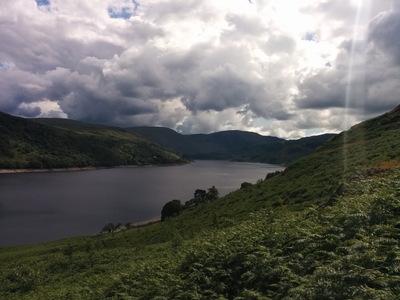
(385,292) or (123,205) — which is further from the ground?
(385,292)

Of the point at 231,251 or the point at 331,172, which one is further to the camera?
the point at 331,172

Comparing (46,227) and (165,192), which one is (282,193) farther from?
(165,192)

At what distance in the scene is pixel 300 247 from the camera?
36.1ft

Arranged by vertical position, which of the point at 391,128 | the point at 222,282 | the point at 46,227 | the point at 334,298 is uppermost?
the point at 391,128

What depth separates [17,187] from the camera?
146m

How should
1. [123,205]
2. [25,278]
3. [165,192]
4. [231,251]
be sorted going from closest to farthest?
[231,251], [25,278], [123,205], [165,192]

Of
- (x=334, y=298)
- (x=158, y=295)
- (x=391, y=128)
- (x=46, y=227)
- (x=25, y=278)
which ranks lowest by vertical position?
(x=46, y=227)

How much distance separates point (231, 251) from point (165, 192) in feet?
436

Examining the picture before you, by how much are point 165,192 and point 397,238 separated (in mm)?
136626

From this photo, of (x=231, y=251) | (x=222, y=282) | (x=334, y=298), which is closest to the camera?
(x=334, y=298)

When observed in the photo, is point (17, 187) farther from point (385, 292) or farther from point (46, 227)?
point (385, 292)

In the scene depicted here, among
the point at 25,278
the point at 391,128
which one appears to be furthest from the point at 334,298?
the point at 391,128

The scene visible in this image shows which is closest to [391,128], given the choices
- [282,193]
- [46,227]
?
[282,193]

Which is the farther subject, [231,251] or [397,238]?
[231,251]
